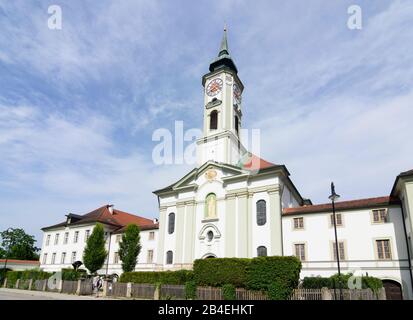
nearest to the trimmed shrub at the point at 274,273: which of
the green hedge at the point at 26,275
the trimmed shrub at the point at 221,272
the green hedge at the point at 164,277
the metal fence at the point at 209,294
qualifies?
the trimmed shrub at the point at 221,272

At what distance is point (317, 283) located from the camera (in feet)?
79.2

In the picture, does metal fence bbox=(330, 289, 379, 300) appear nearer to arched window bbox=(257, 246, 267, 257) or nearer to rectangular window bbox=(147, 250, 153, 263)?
arched window bbox=(257, 246, 267, 257)

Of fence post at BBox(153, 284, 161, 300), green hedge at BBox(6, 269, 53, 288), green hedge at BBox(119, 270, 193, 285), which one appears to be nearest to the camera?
fence post at BBox(153, 284, 161, 300)

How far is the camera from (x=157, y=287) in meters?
25.1

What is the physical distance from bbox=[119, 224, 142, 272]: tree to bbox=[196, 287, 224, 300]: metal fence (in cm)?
1700

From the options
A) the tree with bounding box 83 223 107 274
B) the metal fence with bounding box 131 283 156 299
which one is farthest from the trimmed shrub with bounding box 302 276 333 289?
the tree with bounding box 83 223 107 274

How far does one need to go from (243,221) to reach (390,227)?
13.1 meters

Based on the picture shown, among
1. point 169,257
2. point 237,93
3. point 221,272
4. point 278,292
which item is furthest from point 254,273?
point 237,93

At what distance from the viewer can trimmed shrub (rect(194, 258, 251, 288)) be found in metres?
25.1

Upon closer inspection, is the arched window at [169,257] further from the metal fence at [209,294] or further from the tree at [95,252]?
the metal fence at [209,294]

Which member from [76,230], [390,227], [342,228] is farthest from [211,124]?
[76,230]

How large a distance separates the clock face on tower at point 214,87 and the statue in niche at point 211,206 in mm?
14924

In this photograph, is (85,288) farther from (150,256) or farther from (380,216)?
(380,216)

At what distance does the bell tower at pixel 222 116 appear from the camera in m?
39.0
